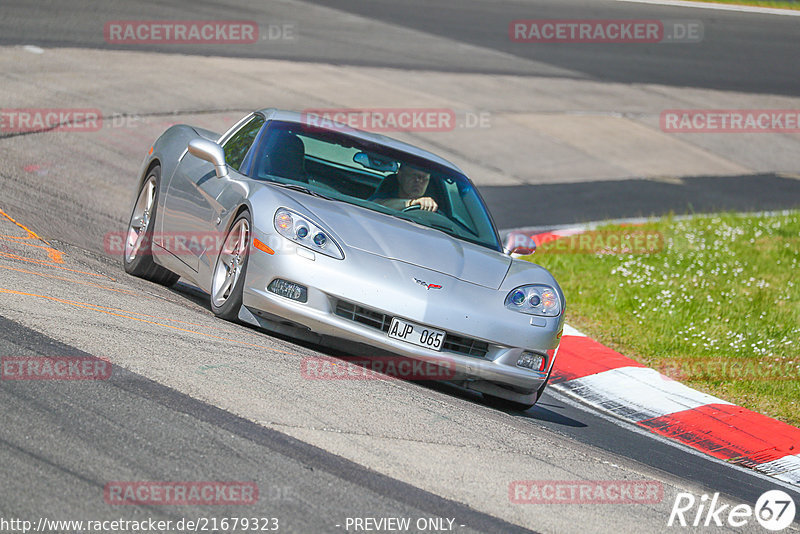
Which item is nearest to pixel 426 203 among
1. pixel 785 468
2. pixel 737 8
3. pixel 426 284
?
pixel 426 284

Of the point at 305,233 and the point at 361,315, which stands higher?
the point at 305,233

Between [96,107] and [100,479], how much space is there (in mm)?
10663

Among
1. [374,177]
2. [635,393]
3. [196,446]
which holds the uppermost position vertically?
[374,177]

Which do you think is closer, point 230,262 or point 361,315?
point 361,315

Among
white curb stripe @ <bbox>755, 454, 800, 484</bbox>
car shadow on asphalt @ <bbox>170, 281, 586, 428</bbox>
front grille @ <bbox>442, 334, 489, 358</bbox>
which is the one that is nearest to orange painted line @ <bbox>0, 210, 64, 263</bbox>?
car shadow on asphalt @ <bbox>170, 281, 586, 428</bbox>

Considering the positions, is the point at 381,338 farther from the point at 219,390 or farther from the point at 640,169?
the point at 640,169

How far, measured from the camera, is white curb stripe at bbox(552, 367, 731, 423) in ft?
23.5

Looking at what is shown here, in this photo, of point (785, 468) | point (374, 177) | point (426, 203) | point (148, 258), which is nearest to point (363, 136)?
point (374, 177)

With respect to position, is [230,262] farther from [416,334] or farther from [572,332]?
[572,332]

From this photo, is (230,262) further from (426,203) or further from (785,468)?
(785,468)

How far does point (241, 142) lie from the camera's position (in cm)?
744

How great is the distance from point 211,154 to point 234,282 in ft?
3.67

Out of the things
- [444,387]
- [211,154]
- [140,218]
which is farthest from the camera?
[140,218]

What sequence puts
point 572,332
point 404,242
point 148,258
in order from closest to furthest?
point 404,242, point 148,258, point 572,332
